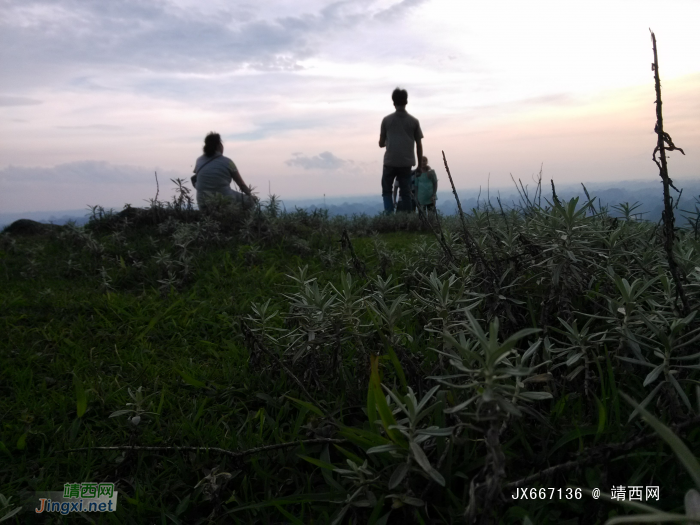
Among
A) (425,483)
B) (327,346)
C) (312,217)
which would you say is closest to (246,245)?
(312,217)

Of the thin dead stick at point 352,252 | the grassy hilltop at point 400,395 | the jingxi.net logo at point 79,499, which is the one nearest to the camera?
the grassy hilltop at point 400,395

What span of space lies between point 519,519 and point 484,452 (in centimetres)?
25

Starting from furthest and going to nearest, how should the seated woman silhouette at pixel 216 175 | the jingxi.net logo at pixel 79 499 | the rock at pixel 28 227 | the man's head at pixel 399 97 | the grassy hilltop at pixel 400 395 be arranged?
1. the man's head at pixel 399 97
2. the seated woman silhouette at pixel 216 175
3. the rock at pixel 28 227
4. the jingxi.net logo at pixel 79 499
5. the grassy hilltop at pixel 400 395

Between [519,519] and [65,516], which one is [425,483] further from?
[65,516]

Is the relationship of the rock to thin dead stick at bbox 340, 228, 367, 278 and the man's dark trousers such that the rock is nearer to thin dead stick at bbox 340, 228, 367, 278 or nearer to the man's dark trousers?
thin dead stick at bbox 340, 228, 367, 278

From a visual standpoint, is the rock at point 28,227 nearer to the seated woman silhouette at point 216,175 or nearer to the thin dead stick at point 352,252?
the seated woman silhouette at point 216,175

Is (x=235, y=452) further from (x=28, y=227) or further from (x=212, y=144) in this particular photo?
(x=212, y=144)

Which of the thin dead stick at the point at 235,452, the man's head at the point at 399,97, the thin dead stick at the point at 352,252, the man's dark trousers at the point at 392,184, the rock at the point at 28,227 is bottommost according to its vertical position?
the thin dead stick at the point at 235,452

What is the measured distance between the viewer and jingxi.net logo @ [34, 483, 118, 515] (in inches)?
70.7

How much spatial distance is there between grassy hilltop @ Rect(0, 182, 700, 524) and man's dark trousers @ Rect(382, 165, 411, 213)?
7.03m

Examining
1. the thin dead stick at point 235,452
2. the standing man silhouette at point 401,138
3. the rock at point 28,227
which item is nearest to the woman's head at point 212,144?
the rock at point 28,227

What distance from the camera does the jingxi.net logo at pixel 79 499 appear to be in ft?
5.89

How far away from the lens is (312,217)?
22.5 feet

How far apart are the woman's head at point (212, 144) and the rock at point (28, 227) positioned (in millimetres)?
2857
